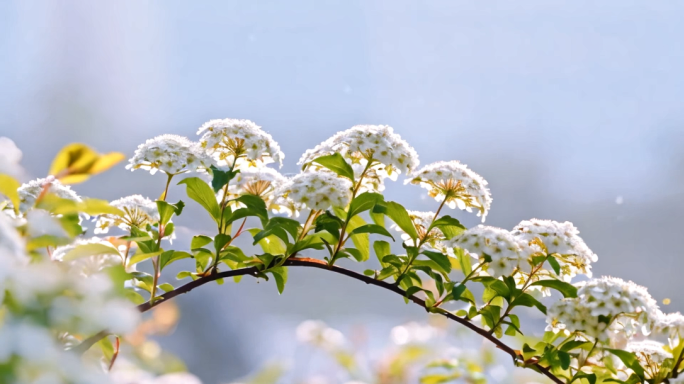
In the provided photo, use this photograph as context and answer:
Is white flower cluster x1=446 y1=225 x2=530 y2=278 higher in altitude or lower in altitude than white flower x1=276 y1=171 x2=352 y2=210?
higher

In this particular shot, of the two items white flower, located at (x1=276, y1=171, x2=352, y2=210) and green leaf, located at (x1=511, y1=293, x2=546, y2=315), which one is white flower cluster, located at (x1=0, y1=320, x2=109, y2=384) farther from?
green leaf, located at (x1=511, y1=293, x2=546, y2=315)

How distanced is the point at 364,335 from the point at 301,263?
1248 mm

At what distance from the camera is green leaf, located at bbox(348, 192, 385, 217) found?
0.97 m

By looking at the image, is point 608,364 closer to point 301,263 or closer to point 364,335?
point 301,263

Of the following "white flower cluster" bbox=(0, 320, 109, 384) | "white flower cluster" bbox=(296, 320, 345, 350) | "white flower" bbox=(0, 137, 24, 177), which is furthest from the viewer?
"white flower cluster" bbox=(296, 320, 345, 350)

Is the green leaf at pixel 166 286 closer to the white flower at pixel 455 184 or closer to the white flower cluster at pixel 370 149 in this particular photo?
the white flower cluster at pixel 370 149

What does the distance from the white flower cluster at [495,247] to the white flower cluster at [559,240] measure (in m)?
0.03

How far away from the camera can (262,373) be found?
73 centimetres

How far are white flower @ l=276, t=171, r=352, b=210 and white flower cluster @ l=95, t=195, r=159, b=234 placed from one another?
273 millimetres

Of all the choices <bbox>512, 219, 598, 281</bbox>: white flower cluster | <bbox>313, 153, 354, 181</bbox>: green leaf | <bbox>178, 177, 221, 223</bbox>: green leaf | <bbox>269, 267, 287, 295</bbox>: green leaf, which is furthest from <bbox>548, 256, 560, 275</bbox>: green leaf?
<bbox>178, 177, 221, 223</bbox>: green leaf

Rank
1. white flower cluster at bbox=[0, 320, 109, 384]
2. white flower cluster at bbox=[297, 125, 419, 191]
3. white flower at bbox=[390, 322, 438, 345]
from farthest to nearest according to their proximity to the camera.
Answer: white flower at bbox=[390, 322, 438, 345] < white flower cluster at bbox=[297, 125, 419, 191] < white flower cluster at bbox=[0, 320, 109, 384]

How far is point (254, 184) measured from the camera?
3.46 feet

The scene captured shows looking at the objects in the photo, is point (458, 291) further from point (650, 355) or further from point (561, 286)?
point (650, 355)

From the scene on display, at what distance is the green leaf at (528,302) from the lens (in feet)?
3.23
